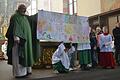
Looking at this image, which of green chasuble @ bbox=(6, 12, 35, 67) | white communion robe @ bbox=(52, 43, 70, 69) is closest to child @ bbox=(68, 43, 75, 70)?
white communion robe @ bbox=(52, 43, 70, 69)

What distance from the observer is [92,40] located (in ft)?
28.2

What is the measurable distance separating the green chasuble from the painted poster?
1.95 feet

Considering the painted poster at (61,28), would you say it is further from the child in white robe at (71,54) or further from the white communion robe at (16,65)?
the white communion robe at (16,65)

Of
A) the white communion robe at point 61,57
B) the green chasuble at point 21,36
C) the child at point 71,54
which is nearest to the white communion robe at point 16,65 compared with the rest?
the green chasuble at point 21,36

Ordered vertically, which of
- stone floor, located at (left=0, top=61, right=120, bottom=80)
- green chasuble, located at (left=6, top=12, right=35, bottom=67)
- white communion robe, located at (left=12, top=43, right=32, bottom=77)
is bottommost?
stone floor, located at (left=0, top=61, right=120, bottom=80)

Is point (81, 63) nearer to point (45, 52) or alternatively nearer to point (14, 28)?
point (45, 52)

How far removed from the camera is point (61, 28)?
25.6ft

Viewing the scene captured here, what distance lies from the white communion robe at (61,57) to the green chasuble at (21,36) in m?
1.05

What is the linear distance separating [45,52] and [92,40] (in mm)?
1634

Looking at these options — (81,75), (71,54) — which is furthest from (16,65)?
(71,54)

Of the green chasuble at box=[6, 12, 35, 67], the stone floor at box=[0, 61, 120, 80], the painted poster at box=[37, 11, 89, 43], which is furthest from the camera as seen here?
the painted poster at box=[37, 11, 89, 43]

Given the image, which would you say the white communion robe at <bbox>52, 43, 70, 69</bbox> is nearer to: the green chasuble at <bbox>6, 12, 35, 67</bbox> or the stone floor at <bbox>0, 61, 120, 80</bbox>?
the stone floor at <bbox>0, 61, 120, 80</bbox>

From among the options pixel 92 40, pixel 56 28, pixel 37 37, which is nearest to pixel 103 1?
pixel 92 40

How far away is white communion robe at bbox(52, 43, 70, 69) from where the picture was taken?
24.1ft
